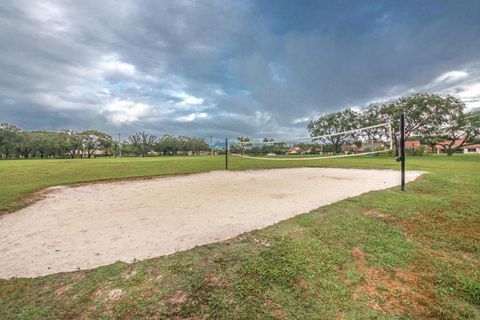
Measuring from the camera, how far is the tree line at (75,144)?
63.6 metres

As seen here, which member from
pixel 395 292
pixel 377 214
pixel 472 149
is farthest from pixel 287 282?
pixel 472 149

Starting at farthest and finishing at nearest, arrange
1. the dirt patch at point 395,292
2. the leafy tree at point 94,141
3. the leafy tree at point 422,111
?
1. the leafy tree at point 94,141
2. the leafy tree at point 422,111
3. the dirt patch at point 395,292

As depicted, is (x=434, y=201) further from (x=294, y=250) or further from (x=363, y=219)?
(x=294, y=250)

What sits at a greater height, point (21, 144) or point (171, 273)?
point (21, 144)

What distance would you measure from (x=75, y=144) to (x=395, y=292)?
297ft

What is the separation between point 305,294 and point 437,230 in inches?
116

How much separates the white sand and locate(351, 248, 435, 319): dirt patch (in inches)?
75.6

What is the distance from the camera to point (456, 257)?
266 cm

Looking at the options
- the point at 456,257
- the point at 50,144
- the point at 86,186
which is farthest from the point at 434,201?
the point at 50,144

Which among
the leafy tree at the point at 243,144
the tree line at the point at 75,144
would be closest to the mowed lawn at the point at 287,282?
the leafy tree at the point at 243,144

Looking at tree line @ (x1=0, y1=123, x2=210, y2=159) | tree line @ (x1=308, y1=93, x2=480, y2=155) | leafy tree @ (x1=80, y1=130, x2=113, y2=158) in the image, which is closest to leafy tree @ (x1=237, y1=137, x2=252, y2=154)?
tree line @ (x1=308, y1=93, x2=480, y2=155)

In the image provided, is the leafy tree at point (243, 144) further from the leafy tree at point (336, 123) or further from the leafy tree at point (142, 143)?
the leafy tree at point (142, 143)

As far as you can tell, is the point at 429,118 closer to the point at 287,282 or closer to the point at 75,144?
the point at 287,282

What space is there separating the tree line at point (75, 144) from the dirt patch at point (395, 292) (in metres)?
87.4
